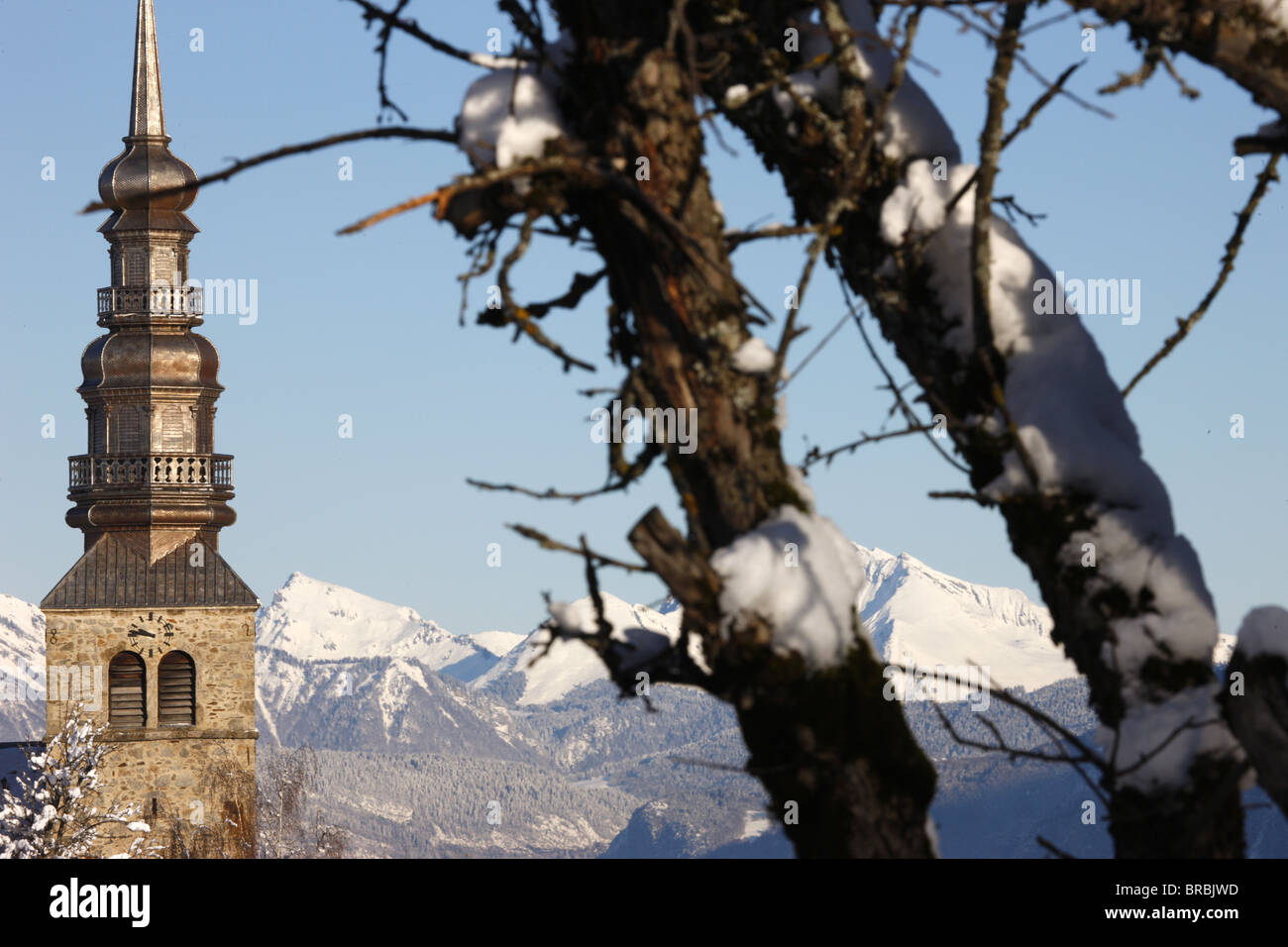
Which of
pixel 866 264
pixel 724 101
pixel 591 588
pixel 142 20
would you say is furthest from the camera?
pixel 142 20

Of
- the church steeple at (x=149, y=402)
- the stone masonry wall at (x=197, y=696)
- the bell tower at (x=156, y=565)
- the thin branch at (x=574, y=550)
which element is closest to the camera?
the thin branch at (x=574, y=550)

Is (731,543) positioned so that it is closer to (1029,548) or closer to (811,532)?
(811,532)

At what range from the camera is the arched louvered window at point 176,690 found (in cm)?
5541

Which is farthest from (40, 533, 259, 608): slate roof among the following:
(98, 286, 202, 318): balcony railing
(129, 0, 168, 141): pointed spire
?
(129, 0, 168, 141): pointed spire

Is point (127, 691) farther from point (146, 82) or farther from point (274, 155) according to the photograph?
point (274, 155)

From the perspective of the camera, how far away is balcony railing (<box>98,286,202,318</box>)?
56.6 m

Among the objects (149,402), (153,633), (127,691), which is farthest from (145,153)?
(127,691)

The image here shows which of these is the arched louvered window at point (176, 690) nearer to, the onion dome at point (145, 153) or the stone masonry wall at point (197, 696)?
the stone masonry wall at point (197, 696)

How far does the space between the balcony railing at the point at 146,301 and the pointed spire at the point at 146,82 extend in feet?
17.3

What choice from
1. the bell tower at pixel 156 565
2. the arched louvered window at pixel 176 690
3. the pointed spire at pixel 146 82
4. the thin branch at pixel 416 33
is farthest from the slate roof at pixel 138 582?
the thin branch at pixel 416 33

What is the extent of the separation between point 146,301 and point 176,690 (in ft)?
40.5
